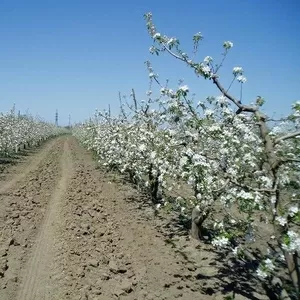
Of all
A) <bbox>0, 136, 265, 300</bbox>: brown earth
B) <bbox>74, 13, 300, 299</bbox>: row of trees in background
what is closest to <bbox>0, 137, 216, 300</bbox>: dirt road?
<bbox>0, 136, 265, 300</bbox>: brown earth

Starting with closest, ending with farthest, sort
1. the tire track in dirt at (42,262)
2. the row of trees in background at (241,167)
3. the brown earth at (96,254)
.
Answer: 1. the row of trees in background at (241,167)
2. the tire track in dirt at (42,262)
3. the brown earth at (96,254)

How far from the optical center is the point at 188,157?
715 centimetres

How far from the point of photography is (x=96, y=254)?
8.74 meters

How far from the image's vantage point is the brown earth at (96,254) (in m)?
7.07

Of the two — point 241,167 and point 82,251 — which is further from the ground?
point 241,167

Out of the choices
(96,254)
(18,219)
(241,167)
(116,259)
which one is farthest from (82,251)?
(241,167)

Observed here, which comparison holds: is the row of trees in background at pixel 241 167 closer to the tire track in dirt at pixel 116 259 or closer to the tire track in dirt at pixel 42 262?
the tire track in dirt at pixel 116 259

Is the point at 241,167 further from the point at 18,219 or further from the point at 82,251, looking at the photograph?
the point at 18,219

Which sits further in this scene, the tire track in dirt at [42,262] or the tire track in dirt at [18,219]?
the tire track in dirt at [18,219]

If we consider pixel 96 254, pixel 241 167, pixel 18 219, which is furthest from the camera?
pixel 18 219

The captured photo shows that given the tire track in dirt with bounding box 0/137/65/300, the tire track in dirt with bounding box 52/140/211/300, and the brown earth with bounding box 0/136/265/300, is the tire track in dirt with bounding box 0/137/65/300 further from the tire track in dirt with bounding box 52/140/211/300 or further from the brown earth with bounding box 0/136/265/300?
the tire track in dirt with bounding box 52/140/211/300

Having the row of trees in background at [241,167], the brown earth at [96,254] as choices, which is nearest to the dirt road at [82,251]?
the brown earth at [96,254]

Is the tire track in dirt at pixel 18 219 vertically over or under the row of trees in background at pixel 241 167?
under

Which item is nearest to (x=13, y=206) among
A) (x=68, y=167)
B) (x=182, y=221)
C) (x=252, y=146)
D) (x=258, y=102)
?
(x=182, y=221)
